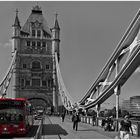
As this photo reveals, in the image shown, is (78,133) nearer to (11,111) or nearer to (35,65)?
(11,111)

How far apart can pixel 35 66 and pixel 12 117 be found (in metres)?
Answer: 65.2

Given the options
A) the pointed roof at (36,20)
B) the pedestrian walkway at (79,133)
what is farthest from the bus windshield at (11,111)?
the pointed roof at (36,20)

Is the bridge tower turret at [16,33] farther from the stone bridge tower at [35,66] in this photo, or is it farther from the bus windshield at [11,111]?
the bus windshield at [11,111]

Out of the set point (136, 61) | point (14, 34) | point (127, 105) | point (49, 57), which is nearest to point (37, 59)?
point (49, 57)

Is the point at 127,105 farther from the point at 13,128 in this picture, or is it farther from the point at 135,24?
the point at 13,128

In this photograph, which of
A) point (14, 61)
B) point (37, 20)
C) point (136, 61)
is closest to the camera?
point (136, 61)

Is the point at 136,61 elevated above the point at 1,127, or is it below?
above

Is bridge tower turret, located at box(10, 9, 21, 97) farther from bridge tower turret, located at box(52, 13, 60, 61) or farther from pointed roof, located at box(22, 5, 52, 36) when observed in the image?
bridge tower turret, located at box(52, 13, 60, 61)

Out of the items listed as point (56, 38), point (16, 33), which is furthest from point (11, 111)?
point (56, 38)

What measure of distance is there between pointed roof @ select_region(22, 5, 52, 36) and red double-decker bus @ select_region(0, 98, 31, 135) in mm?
71328

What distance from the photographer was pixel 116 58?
94.4ft

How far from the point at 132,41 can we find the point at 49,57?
58401 millimetres

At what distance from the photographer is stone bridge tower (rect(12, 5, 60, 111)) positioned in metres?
81.8

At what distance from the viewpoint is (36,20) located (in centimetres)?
9019
